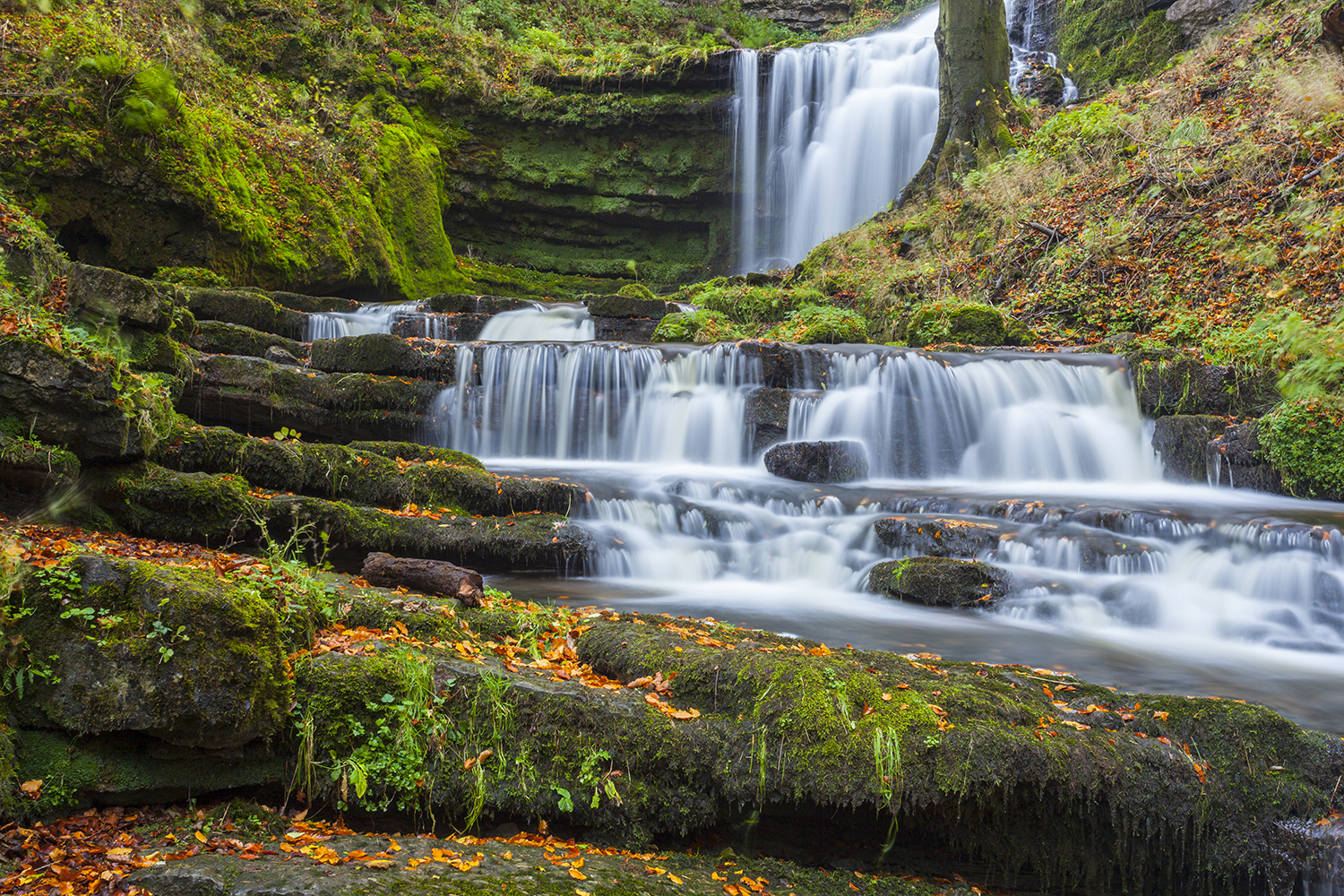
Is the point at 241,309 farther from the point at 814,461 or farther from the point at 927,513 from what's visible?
the point at 927,513

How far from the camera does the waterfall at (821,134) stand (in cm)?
1956

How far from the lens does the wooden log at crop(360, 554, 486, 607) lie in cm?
438

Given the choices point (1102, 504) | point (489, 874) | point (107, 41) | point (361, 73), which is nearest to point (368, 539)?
point (489, 874)

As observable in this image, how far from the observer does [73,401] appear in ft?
14.7

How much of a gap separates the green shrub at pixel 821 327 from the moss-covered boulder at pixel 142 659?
10.5 m

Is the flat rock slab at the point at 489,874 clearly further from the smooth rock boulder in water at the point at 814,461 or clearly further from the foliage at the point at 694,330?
the foliage at the point at 694,330

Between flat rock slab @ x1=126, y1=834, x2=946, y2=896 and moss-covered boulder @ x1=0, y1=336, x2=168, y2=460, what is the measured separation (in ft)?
11.0

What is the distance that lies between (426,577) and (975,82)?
15909mm

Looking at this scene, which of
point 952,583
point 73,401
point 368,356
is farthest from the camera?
point 368,356

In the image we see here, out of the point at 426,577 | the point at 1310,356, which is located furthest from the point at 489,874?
the point at 1310,356

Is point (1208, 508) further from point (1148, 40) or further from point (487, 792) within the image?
point (1148, 40)

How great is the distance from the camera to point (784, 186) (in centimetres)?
2056

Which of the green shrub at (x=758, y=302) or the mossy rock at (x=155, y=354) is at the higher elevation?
the green shrub at (x=758, y=302)

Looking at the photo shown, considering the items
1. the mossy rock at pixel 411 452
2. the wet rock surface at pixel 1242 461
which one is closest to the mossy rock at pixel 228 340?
the mossy rock at pixel 411 452
